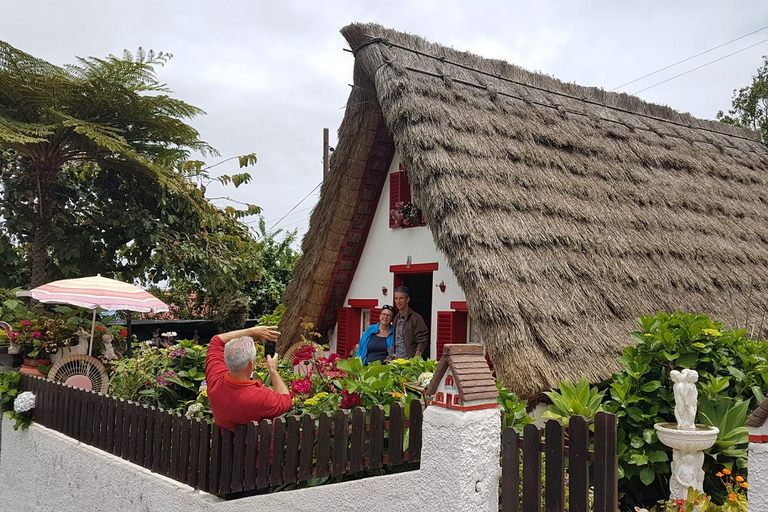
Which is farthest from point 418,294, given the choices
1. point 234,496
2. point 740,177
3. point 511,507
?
point 511,507

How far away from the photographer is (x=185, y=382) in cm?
720

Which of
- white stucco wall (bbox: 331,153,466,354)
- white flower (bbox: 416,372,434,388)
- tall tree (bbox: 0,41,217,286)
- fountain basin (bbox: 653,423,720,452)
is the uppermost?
tall tree (bbox: 0,41,217,286)

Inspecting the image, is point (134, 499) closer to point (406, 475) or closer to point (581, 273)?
point (406, 475)

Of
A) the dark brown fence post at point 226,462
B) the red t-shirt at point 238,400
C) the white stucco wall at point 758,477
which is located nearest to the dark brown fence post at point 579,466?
the white stucco wall at point 758,477

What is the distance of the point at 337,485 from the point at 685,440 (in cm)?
227

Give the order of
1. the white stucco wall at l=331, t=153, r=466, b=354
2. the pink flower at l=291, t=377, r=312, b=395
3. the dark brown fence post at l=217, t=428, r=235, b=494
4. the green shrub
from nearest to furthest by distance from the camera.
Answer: the dark brown fence post at l=217, t=428, r=235, b=494 < the green shrub < the pink flower at l=291, t=377, r=312, b=395 < the white stucco wall at l=331, t=153, r=466, b=354

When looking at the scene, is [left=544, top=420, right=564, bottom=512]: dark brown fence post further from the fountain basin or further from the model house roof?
the fountain basin

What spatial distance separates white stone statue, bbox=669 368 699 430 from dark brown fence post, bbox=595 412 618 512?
127 centimetres

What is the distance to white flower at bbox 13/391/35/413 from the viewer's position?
6.99 metres

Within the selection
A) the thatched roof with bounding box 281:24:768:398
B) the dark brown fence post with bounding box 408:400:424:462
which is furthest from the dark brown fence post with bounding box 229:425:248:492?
the thatched roof with bounding box 281:24:768:398

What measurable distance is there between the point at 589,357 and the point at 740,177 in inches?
282

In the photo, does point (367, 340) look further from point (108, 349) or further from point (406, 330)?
point (108, 349)

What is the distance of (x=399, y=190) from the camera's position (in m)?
9.02

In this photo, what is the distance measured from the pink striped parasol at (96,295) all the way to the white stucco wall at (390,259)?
299cm
